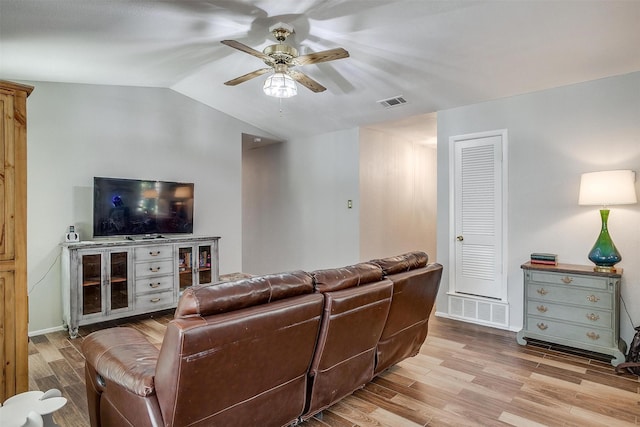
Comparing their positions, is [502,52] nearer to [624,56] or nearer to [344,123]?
[624,56]

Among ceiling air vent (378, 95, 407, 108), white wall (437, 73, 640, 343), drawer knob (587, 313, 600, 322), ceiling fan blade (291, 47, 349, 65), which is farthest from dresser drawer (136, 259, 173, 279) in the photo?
drawer knob (587, 313, 600, 322)

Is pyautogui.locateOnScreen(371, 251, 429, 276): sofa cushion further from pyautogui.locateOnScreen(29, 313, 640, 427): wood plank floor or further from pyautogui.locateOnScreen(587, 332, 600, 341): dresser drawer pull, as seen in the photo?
pyautogui.locateOnScreen(587, 332, 600, 341): dresser drawer pull

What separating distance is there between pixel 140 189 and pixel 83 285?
1.28 meters

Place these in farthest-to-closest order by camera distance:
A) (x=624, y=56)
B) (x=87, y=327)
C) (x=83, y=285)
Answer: (x=87, y=327), (x=83, y=285), (x=624, y=56)

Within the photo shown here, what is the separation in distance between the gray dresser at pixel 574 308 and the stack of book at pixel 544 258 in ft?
0.21

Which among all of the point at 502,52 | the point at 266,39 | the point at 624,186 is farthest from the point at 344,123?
the point at 624,186

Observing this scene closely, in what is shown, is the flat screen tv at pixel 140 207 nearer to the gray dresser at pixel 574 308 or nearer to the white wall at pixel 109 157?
the white wall at pixel 109 157

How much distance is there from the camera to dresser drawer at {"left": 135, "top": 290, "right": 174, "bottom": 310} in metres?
4.18

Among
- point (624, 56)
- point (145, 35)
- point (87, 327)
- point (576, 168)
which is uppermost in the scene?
point (145, 35)

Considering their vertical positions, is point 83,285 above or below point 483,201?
below

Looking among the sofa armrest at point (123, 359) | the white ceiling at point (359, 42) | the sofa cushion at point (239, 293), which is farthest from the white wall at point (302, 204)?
the sofa armrest at point (123, 359)

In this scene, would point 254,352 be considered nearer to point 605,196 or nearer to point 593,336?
point 593,336

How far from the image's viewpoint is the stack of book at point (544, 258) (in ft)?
11.3

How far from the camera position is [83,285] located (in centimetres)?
379
